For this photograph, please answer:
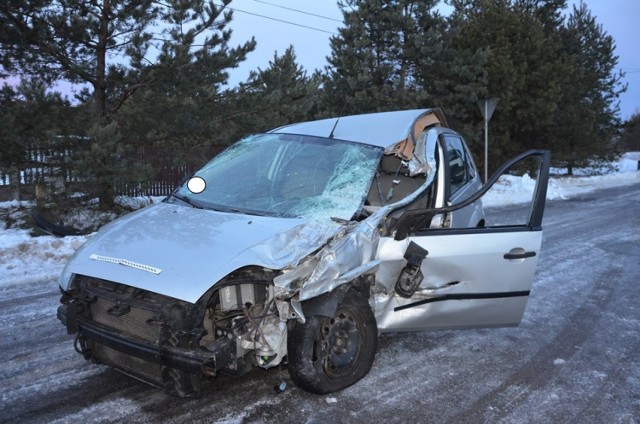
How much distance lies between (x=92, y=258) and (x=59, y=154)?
7.20 m

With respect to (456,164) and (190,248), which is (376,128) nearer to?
(456,164)

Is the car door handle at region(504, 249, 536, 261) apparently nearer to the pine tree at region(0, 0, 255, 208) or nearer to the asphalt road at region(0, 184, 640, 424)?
the asphalt road at region(0, 184, 640, 424)

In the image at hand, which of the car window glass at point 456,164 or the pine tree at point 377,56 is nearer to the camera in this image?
the car window glass at point 456,164

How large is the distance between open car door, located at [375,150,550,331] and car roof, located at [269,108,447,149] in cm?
89

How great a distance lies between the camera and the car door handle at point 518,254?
3.83 m

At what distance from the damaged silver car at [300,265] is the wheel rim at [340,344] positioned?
0.01 m

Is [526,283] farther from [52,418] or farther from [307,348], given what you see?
[52,418]

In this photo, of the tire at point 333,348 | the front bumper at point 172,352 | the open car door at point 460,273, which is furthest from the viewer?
the open car door at point 460,273

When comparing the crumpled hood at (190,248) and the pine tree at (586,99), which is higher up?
the pine tree at (586,99)

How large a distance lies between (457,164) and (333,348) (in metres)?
2.59

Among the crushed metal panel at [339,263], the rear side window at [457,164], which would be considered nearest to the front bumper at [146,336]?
the crushed metal panel at [339,263]

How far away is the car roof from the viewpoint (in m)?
4.41

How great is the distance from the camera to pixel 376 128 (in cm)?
459

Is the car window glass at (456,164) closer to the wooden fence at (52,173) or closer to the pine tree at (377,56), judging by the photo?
the wooden fence at (52,173)
